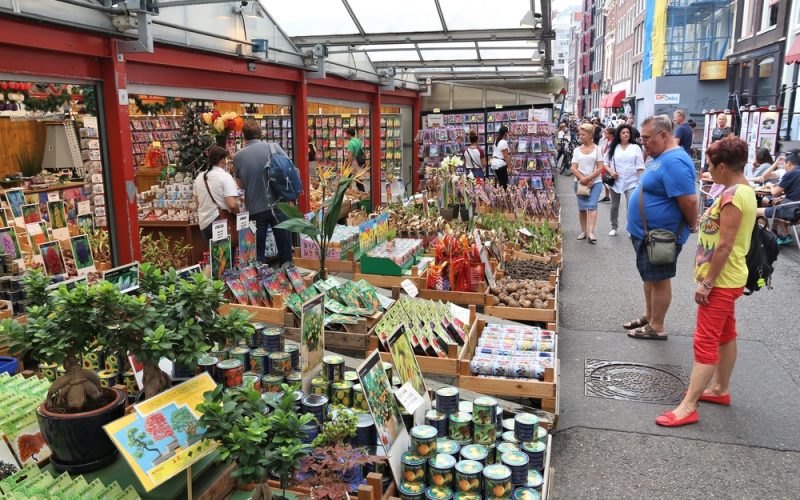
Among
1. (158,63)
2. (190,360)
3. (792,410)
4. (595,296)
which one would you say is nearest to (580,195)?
(595,296)

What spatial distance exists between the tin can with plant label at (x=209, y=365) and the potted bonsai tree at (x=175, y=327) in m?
0.39

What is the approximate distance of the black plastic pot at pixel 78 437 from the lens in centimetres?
214

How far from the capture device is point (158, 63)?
5.98 meters

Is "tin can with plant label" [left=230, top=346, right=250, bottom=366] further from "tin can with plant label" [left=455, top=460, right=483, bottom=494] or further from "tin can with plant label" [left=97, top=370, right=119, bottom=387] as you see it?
"tin can with plant label" [left=455, top=460, right=483, bottom=494]

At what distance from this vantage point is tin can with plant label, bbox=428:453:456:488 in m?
2.58

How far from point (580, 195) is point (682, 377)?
4.92 m

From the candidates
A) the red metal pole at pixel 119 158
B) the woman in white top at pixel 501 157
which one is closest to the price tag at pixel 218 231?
the red metal pole at pixel 119 158

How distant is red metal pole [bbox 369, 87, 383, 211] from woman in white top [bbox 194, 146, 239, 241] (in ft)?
21.7

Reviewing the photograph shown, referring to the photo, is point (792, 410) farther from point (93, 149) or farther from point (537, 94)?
point (537, 94)

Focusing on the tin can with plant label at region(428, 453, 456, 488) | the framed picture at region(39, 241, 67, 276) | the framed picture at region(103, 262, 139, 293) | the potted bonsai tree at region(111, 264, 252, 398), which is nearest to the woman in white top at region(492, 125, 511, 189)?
the framed picture at region(39, 241, 67, 276)

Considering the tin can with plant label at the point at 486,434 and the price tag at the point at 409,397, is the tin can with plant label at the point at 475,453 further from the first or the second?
the price tag at the point at 409,397

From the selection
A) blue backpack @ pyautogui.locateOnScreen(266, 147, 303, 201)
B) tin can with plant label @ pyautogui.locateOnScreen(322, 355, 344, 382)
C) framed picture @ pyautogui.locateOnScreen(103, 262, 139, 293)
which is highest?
blue backpack @ pyautogui.locateOnScreen(266, 147, 303, 201)

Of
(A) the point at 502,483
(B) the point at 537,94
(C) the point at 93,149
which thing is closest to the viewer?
(A) the point at 502,483

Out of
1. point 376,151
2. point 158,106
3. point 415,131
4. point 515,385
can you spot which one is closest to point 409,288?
point 515,385
